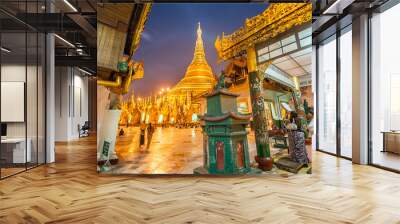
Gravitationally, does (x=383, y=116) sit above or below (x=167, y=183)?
above

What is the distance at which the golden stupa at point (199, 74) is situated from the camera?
5586 millimetres

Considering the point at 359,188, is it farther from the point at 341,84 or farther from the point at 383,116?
the point at 341,84

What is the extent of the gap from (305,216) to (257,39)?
3209 millimetres

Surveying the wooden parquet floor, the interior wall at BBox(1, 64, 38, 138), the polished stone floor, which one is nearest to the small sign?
the polished stone floor

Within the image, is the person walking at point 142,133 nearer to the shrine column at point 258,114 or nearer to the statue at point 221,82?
the statue at point 221,82

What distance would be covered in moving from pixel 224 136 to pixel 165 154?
1.07 m

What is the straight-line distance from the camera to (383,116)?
21.3ft

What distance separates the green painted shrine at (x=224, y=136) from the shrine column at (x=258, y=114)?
19 cm

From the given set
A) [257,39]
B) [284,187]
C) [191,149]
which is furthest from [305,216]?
[257,39]

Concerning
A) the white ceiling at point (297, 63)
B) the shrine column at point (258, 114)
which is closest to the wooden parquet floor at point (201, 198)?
the shrine column at point (258, 114)

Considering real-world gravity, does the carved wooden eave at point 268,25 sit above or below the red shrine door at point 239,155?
above

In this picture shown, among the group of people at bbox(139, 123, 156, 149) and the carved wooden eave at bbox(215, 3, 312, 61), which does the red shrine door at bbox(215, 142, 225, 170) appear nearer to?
the group of people at bbox(139, 123, 156, 149)

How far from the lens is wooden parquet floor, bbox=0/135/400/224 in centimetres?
344

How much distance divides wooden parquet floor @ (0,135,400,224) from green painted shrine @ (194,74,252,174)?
21 centimetres
